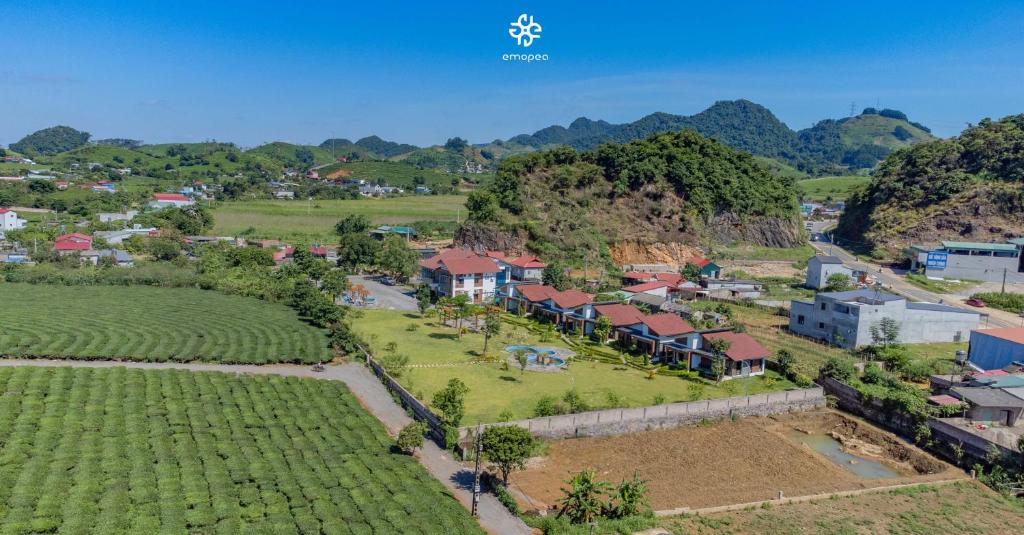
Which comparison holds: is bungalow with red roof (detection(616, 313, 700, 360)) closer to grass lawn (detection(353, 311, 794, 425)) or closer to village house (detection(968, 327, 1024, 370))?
grass lawn (detection(353, 311, 794, 425))

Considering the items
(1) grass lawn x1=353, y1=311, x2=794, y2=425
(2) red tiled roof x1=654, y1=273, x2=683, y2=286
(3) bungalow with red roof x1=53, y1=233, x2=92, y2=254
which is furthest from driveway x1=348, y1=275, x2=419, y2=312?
(3) bungalow with red roof x1=53, y1=233, x2=92, y2=254

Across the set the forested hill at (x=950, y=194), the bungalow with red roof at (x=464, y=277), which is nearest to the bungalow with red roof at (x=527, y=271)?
Result: the bungalow with red roof at (x=464, y=277)

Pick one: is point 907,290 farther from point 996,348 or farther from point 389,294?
point 389,294

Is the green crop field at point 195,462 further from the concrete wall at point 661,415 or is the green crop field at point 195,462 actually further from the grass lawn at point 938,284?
the grass lawn at point 938,284

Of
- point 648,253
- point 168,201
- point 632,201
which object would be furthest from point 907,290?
point 168,201

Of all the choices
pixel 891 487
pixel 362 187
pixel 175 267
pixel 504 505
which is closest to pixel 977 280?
pixel 891 487
